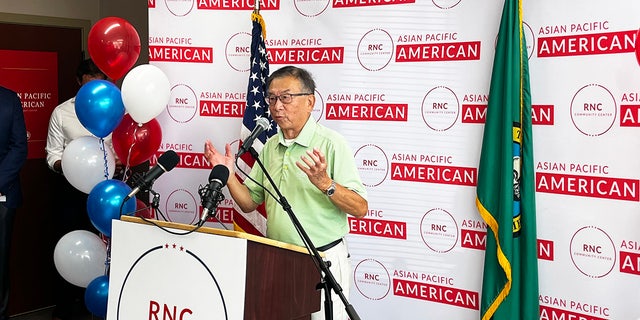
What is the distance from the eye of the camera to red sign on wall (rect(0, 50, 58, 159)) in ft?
14.2

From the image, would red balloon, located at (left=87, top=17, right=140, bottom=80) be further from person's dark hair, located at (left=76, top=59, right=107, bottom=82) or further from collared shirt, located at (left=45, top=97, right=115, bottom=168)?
collared shirt, located at (left=45, top=97, right=115, bottom=168)

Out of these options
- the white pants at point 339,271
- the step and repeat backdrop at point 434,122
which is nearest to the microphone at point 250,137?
the white pants at point 339,271

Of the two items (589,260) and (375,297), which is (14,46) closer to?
(375,297)

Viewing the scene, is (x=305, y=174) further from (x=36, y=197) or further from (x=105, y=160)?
(x=36, y=197)

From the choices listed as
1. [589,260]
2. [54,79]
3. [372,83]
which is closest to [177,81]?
[372,83]

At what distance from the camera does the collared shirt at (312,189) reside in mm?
2410

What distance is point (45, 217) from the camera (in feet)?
15.1

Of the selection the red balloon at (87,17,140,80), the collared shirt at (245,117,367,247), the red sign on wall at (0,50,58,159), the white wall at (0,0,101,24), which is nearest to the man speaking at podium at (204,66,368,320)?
the collared shirt at (245,117,367,247)

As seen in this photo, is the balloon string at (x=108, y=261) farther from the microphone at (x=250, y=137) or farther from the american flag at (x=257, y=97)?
the microphone at (x=250, y=137)

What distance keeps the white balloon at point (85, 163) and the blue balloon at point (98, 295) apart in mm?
465

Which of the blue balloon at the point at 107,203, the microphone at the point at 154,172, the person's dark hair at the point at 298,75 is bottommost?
the blue balloon at the point at 107,203

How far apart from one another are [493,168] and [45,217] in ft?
10.8

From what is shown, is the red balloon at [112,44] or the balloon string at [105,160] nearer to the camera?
the red balloon at [112,44]

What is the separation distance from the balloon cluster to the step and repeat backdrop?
406 millimetres
